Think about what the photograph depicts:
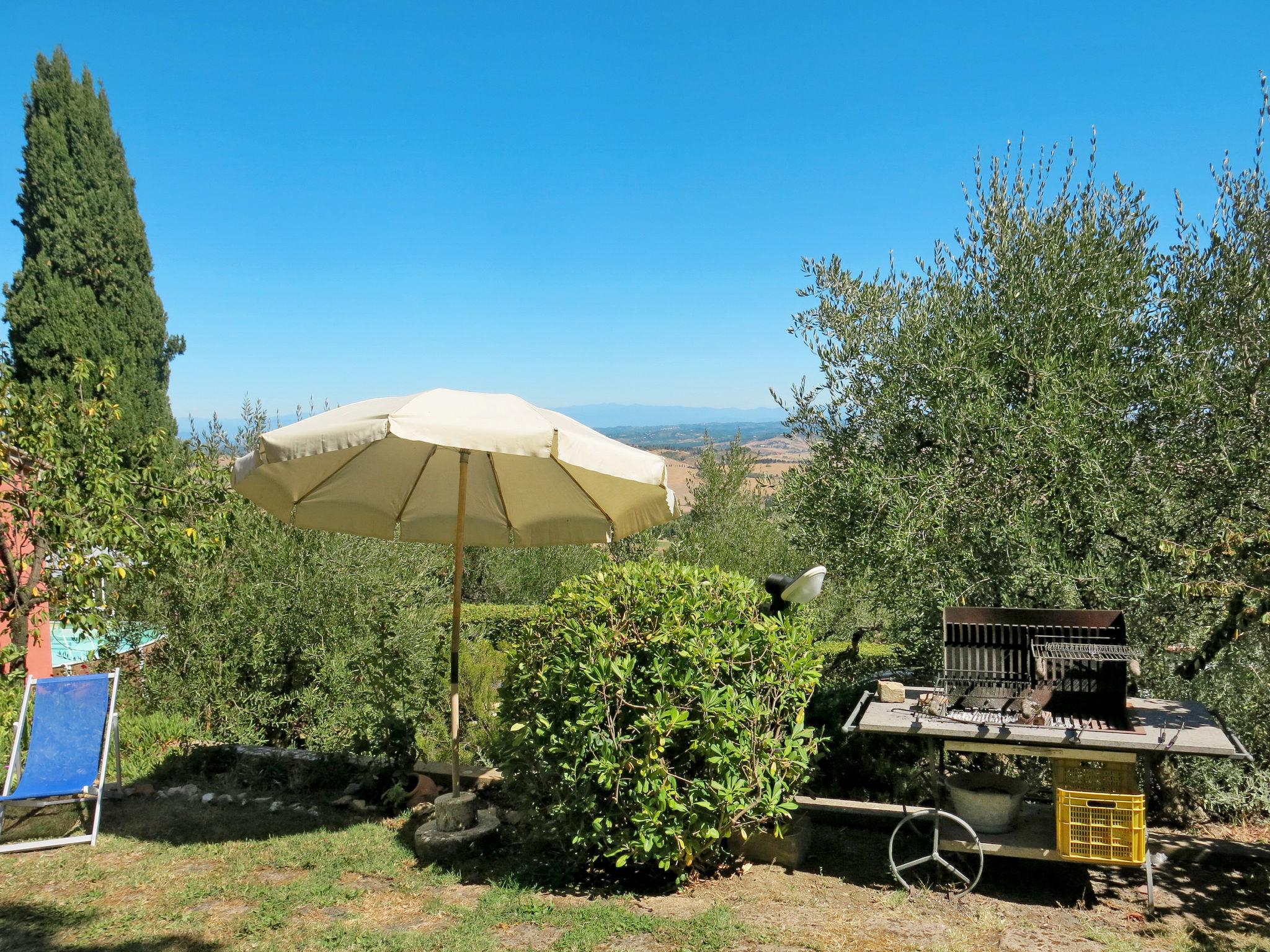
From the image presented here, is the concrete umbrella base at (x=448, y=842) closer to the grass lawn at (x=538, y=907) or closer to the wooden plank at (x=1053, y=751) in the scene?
the grass lawn at (x=538, y=907)

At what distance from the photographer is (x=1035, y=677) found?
4.44 m

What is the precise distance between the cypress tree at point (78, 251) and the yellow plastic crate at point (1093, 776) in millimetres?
20373

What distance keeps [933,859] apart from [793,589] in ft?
5.35

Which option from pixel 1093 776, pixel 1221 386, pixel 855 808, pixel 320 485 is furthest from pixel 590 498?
pixel 1221 386

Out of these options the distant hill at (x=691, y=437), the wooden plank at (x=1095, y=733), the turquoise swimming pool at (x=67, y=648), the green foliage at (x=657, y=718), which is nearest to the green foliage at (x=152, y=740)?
the turquoise swimming pool at (x=67, y=648)

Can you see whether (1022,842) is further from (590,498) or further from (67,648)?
(67,648)

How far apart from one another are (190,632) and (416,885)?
14.4 feet

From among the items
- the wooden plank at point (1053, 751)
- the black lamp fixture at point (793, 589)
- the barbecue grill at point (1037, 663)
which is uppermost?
the black lamp fixture at point (793, 589)

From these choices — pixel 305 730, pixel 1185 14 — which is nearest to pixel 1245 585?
pixel 1185 14

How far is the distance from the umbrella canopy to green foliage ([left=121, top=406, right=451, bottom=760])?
221 cm

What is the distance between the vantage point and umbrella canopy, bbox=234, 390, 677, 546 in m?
4.07

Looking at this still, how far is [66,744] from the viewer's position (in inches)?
221

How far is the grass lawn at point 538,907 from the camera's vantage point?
3.72 m

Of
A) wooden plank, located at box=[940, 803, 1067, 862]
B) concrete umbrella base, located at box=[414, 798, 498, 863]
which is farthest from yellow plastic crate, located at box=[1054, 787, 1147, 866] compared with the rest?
concrete umbrella base, located at box=[414, 798, 498, 863]
